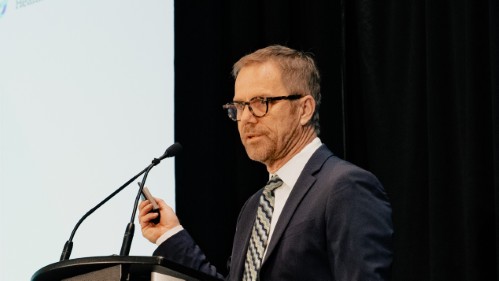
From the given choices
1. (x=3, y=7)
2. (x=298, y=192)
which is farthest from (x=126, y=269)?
(x=3, y=7)

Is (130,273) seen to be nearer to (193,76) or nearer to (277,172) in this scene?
(277,172)

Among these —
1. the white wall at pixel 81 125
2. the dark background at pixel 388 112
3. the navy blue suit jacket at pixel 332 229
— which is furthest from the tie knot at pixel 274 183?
the white wall at pixel 81 125

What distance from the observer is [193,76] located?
13.8 feet

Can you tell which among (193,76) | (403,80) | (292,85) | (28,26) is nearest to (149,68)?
(193,76)

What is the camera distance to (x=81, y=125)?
4000 mm

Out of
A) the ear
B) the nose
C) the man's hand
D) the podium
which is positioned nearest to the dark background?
the ear

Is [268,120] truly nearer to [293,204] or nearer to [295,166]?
[295,166]

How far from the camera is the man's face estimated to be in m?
A: 2.52

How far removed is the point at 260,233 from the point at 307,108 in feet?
1.48

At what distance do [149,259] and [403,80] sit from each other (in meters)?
1.95

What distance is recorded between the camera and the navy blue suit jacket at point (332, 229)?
2100mm

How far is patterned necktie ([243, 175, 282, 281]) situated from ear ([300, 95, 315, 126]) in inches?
8.2

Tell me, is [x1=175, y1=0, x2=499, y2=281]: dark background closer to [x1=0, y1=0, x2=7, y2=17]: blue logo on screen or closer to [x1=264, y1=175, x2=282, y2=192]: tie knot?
[x1=264, y1=175, x2=282, y2=192]: tie knot

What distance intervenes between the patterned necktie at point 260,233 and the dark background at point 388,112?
89cm
